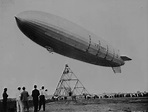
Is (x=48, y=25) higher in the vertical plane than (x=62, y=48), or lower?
higher

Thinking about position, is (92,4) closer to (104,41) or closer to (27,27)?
(27,27)

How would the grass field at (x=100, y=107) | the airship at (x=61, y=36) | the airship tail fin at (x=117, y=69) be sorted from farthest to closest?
the airship tail fin at (x=117, y=69), the airship at (x=61, y=36), the grass field at (x=100, y=107)

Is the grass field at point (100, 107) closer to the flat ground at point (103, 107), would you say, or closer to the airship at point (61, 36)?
the flat ground at point (103, 107)

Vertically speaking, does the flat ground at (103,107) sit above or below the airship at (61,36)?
below

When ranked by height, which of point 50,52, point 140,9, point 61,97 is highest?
point 140,9

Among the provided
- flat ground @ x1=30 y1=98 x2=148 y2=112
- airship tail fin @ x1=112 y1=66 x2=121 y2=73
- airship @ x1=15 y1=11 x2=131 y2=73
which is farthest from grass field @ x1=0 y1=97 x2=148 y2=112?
airship tail fin @ x1=112 y1=66 x2=121 y2=73

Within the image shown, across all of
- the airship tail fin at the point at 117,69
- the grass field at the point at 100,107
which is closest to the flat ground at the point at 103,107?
the grass field at the point at 100,107

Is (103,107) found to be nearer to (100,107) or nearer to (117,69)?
(100,107)

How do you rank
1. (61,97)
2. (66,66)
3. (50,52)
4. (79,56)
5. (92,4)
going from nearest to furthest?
(92,4), (50,52), (79,56), (66,66), (61,97)

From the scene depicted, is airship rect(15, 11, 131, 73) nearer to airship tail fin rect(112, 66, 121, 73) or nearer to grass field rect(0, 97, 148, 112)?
grass field rect(0, 97, 148, 112)

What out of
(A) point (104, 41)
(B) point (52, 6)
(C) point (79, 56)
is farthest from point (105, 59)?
(B) point (52, 6)
